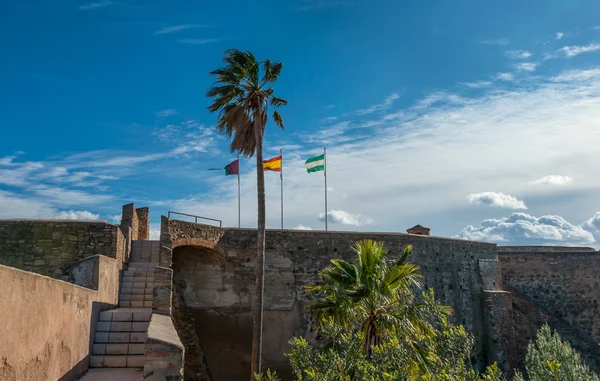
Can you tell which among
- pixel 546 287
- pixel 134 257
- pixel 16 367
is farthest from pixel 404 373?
pixel 546 287

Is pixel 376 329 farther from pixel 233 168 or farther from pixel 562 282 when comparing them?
pixel 562 282

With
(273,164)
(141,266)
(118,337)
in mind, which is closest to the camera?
(118,337)

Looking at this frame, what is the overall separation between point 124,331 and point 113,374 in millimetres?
1271

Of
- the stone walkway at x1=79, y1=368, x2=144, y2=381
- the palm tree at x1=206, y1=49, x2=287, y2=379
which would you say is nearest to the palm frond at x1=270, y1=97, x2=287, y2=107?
the palm tree at x1=206, y1=49, x2=287, y2=379

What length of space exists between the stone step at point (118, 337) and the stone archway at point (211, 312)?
737cm

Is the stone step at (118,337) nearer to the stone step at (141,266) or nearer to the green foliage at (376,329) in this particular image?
the green foliage at (376,329)

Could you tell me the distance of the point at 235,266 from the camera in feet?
53.4

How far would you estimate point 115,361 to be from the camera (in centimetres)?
754

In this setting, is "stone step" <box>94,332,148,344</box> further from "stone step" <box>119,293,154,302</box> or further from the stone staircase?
"stone step" <box>119,293,154,302</box>

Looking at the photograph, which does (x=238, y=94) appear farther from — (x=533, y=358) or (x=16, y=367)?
(x=533, y=358)

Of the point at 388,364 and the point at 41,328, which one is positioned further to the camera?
the point at 388,364

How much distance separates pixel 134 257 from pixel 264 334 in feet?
16.5

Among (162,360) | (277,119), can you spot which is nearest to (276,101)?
(277,119)

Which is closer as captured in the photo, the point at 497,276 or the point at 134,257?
the point at 134,257
